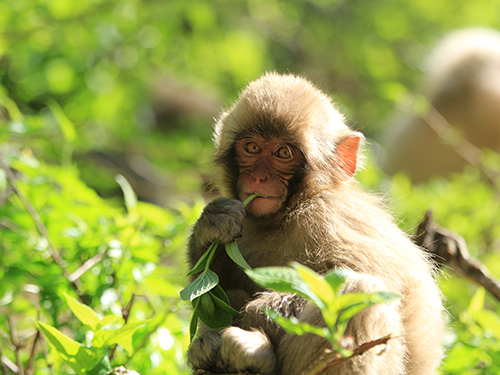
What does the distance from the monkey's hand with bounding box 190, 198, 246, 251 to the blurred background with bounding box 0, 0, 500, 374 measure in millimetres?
396

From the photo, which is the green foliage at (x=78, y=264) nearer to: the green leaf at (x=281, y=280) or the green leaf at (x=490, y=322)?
the green leaf at (x=281, y=280)

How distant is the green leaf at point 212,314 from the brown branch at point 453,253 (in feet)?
4.30

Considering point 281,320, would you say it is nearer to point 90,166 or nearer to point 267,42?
point 90,166

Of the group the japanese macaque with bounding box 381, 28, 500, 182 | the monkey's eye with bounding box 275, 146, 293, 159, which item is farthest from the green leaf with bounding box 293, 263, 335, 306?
the japanese macaque with bounding box 381, 28, 500, 182

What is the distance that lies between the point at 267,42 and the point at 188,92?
2.11 meters

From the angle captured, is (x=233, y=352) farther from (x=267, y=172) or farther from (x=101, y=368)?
(x=267, y=172)

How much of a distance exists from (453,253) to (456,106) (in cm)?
576

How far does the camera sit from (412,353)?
2299 millimetres

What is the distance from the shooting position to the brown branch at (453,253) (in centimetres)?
294

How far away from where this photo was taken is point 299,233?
7.85ft

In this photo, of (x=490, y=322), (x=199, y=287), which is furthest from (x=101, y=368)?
(x=490, y=322)

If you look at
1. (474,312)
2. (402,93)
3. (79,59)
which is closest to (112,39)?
(79,59)

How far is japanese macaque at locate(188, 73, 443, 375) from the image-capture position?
6.61 ft

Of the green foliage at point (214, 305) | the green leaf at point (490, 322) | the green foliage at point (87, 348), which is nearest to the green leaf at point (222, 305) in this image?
the green foliage at point (214, 305)
